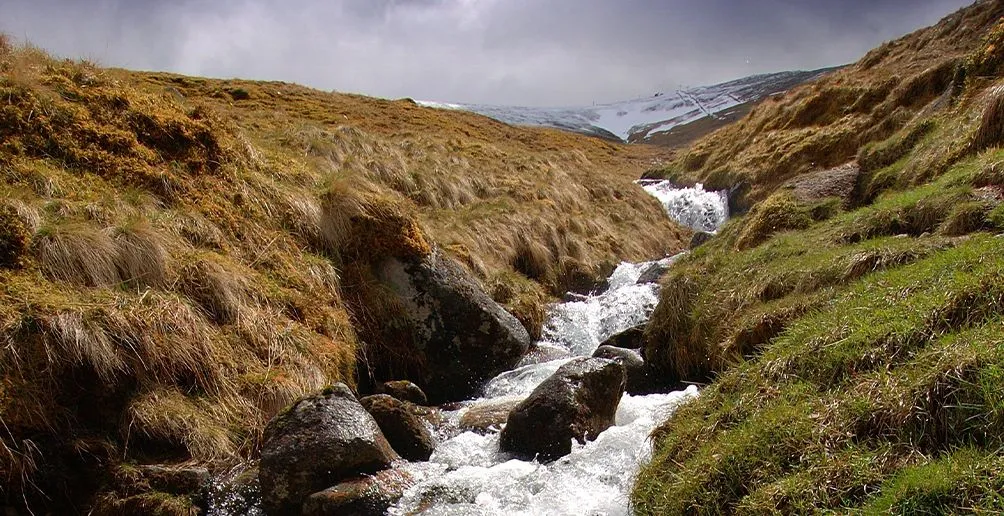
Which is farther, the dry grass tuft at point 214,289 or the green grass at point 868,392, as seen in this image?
the dry grass tuft at point 214,289

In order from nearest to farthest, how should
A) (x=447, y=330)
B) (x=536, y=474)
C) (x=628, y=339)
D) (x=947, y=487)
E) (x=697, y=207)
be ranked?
1. (x=947, y=487)
2. (x=536, y=474)
3. (x=447, y=330)
4. (x=628, y=339)
5. (x=697, y=207)

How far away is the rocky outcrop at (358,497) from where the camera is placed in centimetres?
577

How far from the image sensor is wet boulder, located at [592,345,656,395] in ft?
30.3

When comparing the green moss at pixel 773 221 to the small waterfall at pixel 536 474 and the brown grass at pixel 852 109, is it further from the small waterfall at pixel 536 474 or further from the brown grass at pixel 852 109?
the small waterfall at pixel 536 474

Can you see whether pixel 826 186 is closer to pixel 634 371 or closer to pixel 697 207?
pixel 634 371

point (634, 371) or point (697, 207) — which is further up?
point (697, 207)

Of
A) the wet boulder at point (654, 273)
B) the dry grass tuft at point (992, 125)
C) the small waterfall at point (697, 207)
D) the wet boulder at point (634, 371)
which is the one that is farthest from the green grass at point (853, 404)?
the small waterfall at point (697, 207)

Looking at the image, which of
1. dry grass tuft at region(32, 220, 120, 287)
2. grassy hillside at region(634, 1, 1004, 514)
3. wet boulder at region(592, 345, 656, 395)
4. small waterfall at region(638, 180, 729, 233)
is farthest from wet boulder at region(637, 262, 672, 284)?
dry grass tuft at region(32, 220, 120, 287)

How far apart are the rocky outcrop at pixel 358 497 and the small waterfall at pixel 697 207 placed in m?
21.1

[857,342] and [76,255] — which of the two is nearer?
[857,342]

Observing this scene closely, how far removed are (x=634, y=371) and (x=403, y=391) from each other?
3.45 metres

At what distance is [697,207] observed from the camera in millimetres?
28266

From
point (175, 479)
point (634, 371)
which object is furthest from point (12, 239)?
point (634, 371)

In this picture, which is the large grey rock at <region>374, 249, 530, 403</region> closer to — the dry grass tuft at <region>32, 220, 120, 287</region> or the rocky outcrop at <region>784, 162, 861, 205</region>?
the dry grass tuft at <region>32, 220, 120, 287</region>
